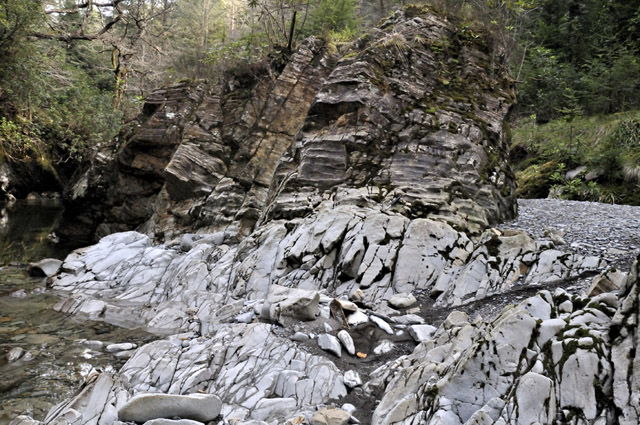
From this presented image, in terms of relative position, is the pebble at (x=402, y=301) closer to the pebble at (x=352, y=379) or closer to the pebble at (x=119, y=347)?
the pebble at (x=352, y=379)

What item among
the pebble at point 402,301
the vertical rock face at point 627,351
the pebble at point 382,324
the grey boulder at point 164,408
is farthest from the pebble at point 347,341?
the vertical rock face at point 627,351

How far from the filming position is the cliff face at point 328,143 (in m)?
8.80

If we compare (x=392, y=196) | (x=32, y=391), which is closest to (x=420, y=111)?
(x=392, y=196)

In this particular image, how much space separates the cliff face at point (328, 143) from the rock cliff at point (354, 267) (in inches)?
2.3

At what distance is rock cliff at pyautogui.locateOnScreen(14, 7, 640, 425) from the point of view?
3125mm

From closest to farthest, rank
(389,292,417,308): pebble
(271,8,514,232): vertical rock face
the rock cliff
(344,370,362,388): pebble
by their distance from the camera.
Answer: the rock cliff, (344,370,362,388): pebble, (389,292,417,308): pebble, (271,8,514,232): vertical rock face

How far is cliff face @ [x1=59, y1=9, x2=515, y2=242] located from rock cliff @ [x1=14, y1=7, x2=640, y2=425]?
0.19 feet

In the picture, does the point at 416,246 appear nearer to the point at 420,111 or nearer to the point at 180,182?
the point at 420,111

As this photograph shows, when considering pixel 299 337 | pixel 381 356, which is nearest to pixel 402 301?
pixel 381 356

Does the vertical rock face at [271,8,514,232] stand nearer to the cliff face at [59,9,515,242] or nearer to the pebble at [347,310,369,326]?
the cliff face at [59,9,515,242]

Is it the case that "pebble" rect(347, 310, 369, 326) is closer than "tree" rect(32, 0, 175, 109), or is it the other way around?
"pebble" rect(347, 310, 369, 326)

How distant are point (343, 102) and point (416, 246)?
15.3 ft

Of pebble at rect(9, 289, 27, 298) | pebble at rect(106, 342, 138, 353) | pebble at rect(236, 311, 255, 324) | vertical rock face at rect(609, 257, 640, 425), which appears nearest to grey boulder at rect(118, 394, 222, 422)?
pebble at rect(236, 311, 255, 324)

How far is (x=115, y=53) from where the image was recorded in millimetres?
23859
